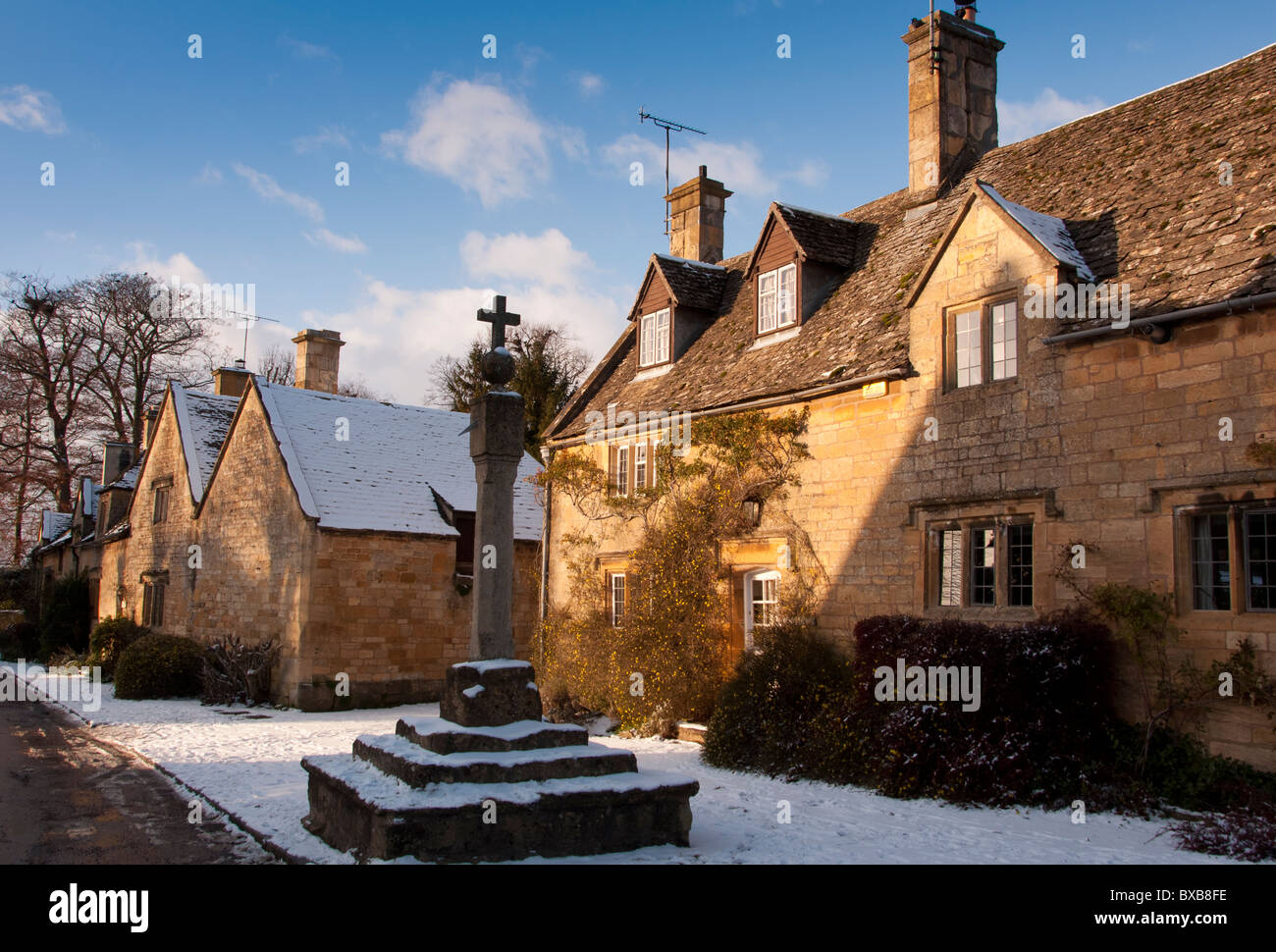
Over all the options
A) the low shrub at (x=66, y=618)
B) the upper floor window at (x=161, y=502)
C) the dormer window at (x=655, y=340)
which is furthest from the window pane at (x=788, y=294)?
the low shrub at (x=66, y=618)

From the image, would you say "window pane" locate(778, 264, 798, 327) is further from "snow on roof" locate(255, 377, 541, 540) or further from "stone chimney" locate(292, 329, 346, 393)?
"stone chimney" locate(292, 329, 346, 393)

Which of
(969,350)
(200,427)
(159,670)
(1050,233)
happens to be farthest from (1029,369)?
(200,427)

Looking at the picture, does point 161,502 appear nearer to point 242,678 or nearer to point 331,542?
point 242,678

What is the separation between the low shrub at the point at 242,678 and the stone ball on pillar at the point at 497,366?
1266cm

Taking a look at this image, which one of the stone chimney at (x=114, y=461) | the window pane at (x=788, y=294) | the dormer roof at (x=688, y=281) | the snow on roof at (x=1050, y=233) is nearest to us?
the snow on roof at (x=1050, y=233)

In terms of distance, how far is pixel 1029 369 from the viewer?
11.1 meters

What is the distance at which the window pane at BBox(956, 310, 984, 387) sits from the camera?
11.8 meters

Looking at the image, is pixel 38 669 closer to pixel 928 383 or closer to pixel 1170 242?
pixel 928 383

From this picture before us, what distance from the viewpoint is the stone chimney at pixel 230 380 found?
3075 centimetres

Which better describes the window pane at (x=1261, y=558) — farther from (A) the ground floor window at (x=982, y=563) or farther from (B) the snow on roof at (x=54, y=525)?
(B) the snow on roof at (x=54, y=525)

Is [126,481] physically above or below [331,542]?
above

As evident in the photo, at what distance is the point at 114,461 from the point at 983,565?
33.8 meters

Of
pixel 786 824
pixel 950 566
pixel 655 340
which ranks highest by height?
pixel 655 340
